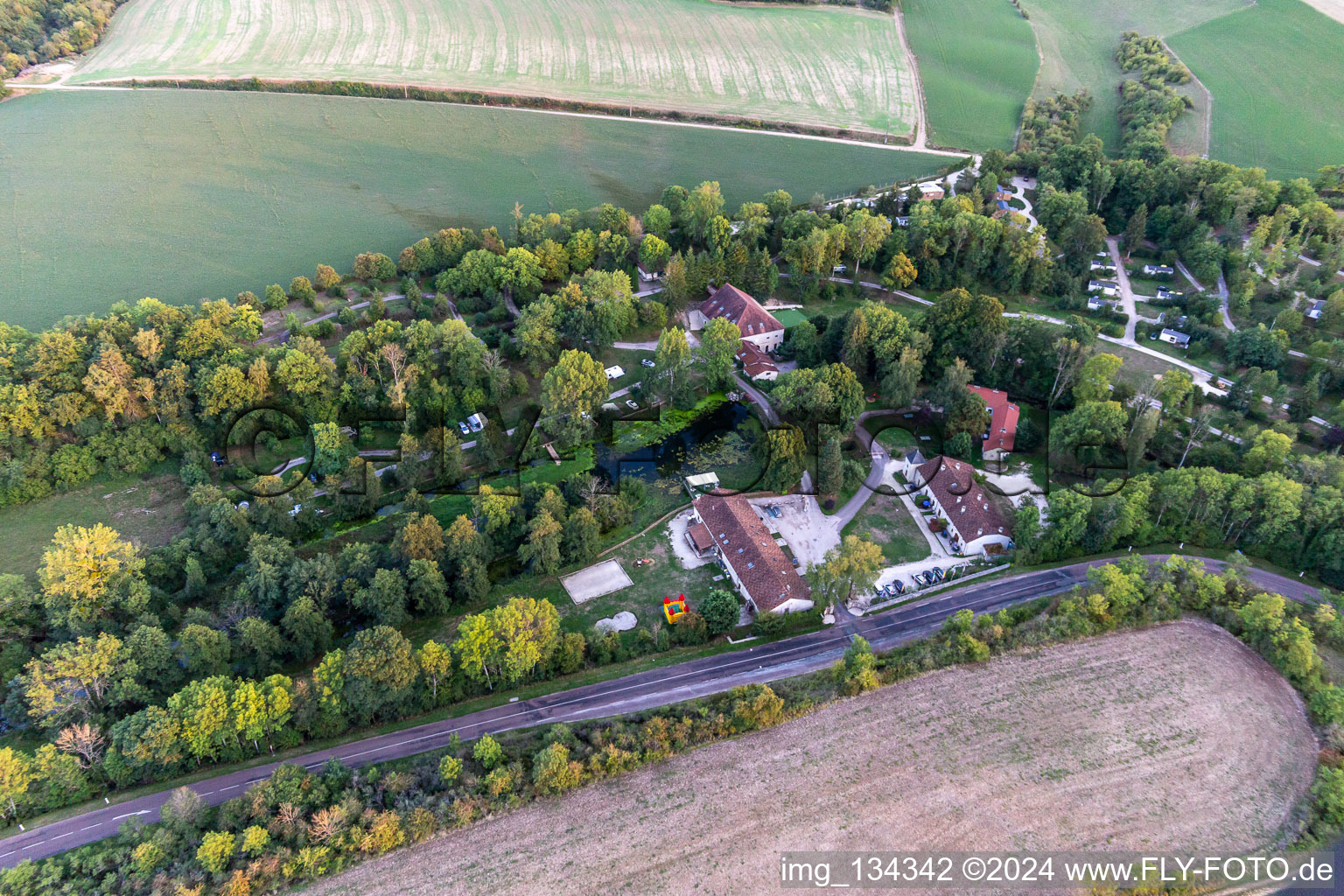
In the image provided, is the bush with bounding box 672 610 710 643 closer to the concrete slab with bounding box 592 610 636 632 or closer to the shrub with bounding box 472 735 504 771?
the concrete slab with bounding box 592 610 636 632

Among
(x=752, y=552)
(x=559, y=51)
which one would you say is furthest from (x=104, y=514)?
(x=559, y=51)

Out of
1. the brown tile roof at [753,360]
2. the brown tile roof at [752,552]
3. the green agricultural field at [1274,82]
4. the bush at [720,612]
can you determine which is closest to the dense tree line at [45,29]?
the brown tile roof at [753,360]

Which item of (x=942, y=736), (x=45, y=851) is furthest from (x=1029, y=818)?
(x=45, y=851)

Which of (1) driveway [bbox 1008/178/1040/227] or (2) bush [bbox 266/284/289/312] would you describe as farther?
(1) driveway [bbox 1008/178/1040/227]

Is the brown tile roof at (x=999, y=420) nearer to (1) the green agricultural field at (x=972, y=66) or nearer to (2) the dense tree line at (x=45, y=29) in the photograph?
(1) the green agricultural field at (x=972, y=66)

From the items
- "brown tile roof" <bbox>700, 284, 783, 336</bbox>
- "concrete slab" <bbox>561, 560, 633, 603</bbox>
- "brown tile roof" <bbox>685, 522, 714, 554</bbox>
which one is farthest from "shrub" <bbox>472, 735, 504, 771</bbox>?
"brown tile roof" <bbox>700, 284, 783, 336</bbox>

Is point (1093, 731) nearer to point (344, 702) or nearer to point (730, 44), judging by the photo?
point (344, 702)
